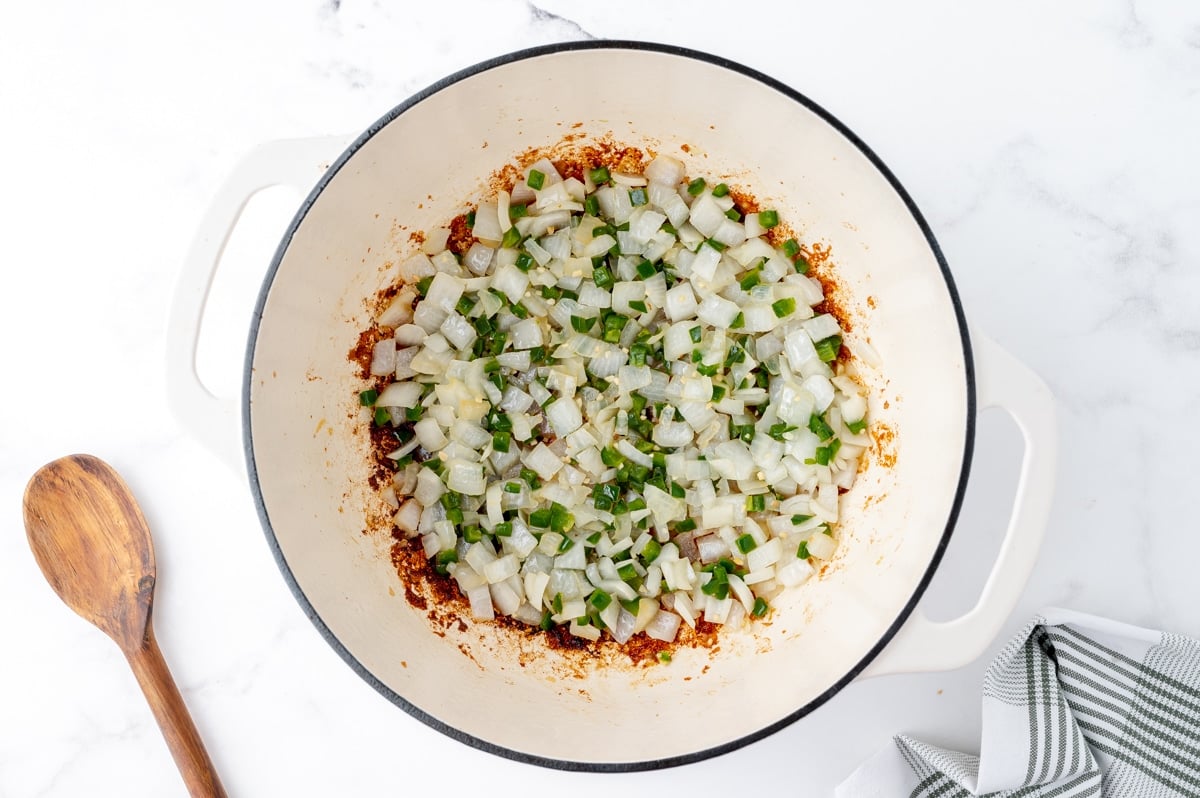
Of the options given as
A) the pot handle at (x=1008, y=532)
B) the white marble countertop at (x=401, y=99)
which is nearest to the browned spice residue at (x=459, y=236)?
the white marble countertop at (x=401, y=99)

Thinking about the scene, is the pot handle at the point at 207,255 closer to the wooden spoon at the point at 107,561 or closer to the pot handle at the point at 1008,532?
the wooden spoon at the point at 107,561

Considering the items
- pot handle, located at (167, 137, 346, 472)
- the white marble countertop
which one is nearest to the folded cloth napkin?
the white marble countertop

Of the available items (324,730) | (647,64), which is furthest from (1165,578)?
(324,730)

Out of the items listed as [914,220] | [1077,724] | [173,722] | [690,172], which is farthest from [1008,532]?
[173,722]

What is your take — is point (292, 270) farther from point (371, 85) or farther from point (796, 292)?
point (796, 292)

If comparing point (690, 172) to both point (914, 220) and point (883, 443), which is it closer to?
point (914, 220)

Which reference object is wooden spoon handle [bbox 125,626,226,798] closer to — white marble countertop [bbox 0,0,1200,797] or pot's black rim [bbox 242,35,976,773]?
white marble countertop [bbox 0,0,1200,797]
